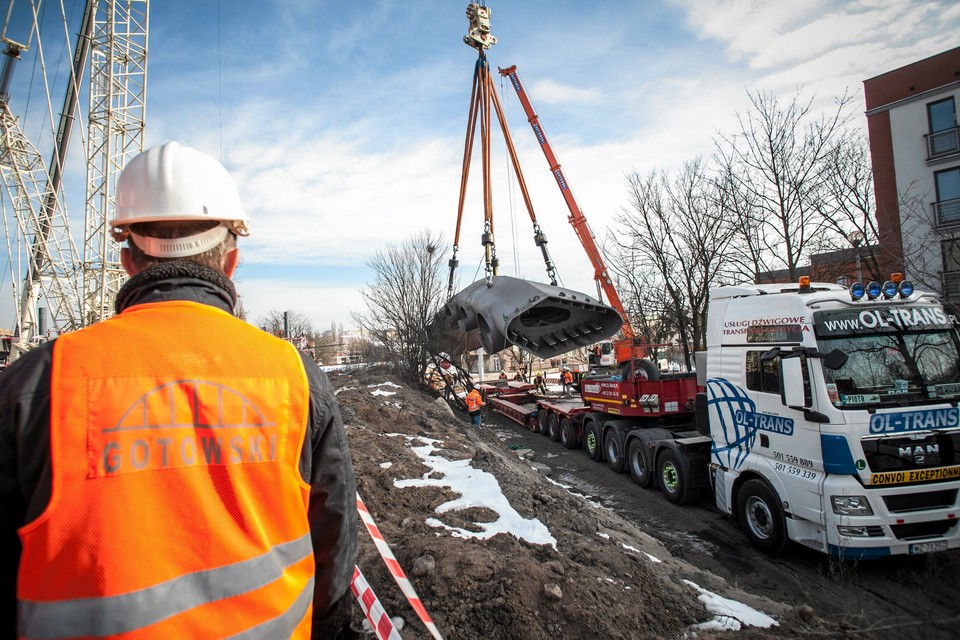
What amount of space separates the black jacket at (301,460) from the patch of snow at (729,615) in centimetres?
351

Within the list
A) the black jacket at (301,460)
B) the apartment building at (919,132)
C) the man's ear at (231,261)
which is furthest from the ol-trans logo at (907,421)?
the apartment building at (919,132)

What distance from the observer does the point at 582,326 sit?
9.91 metres

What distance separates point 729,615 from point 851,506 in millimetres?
2187

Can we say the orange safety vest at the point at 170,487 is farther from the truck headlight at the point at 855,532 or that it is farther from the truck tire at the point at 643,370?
the truck tire at the point at 643,370

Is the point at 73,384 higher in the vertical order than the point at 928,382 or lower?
higher

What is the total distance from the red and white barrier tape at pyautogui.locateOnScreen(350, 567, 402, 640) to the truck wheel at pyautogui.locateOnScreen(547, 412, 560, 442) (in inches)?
461

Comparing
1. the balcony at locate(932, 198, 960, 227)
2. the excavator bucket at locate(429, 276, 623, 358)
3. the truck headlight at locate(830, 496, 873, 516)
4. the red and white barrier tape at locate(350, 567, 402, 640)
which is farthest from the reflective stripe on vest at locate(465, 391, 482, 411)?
the balcony at locate(932, 198, 960, 227)

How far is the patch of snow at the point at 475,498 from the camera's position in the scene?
17.0ft

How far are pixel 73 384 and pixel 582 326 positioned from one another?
9.21m

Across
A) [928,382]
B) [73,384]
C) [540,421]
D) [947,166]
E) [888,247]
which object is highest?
[947,166]

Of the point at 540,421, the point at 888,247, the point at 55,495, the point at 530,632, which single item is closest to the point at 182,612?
the point at 55,495

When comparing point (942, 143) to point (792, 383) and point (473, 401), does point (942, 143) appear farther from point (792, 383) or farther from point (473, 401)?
point (792, 383)

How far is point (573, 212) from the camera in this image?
1538cm

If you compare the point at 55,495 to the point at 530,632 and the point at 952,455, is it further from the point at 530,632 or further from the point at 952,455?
the point at 952,455
